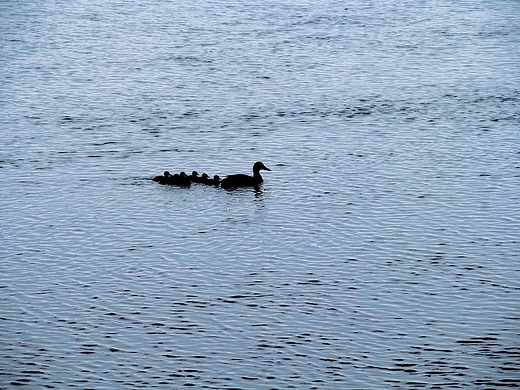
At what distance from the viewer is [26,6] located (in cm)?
6034

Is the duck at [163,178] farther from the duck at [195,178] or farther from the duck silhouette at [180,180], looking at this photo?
the duck at [195,178]

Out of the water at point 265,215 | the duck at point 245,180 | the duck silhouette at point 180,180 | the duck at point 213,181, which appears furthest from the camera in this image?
the duck at point 213,181

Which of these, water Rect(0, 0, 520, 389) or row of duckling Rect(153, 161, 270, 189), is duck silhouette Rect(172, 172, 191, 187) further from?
water Rect(0, 0, 520, 389)

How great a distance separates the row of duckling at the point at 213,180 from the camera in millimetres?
27031

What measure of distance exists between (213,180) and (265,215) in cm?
242

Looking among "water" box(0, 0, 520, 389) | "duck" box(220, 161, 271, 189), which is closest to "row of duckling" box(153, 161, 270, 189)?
"duck" box(220, 161, 271, 189)

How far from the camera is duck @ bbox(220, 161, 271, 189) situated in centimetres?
2697

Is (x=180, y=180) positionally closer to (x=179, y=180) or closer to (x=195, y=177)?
(x=179, y=180)

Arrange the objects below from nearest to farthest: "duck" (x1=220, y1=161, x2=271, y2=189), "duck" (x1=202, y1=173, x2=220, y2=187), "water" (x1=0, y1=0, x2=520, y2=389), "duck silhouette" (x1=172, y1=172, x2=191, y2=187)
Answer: "water" (x1=0, y1=0, x2=520, y2=389)
"duck" (x1=220, y1=161, x2=271, y2=189)
"duck silhouette" (x1=172, y1=172, x2=191, y2=187)
"duck" (x1=202, y1=173, x2=220, y2=187)

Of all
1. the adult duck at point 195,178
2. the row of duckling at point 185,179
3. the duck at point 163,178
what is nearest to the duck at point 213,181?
the row of duckling at point 185,179

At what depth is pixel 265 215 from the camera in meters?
25.5

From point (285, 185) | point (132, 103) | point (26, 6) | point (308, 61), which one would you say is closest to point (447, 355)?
point (285, 185)

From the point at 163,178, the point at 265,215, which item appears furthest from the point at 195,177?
the point at 265,215

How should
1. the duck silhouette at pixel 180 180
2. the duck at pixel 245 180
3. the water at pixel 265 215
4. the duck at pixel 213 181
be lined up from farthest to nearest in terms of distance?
1. the duck at pixel 213 181
2. the duck silhouette at pixel 180 180
3. the duck at pixel 245 180
4. the water at pixel 265 215
